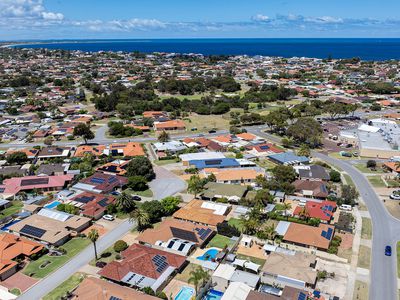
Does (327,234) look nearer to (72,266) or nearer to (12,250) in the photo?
(72,266)

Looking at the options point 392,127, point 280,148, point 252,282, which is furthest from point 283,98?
point 252,282

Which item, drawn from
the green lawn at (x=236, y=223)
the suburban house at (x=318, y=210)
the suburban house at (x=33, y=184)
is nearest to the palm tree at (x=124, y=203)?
the green lawn at (x=236, y=223)

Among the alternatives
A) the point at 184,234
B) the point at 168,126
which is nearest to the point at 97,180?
the point at 184,234

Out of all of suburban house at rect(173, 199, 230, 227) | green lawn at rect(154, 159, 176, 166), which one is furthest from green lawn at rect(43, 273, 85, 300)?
green lawn at rect(154, 159, 176, 166)

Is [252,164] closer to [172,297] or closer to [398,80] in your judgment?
[172,297]

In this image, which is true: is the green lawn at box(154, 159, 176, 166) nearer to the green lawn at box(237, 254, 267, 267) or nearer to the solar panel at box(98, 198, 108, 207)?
the solar panel at box(98, 198, 108, 207)
